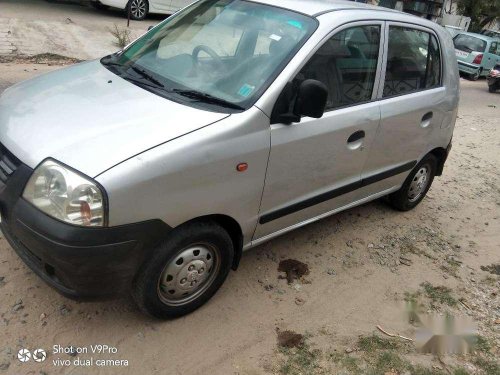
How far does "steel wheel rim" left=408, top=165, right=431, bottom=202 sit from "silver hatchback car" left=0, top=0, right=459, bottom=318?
0.62 m

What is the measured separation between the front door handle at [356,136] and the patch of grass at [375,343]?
1.31 metres

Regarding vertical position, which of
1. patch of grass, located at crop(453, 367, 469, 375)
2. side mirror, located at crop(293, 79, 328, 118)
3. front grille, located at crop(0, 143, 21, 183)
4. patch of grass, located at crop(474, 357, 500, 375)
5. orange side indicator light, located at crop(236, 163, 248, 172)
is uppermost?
side mirror, located at crop(293, 79, 328, 118)

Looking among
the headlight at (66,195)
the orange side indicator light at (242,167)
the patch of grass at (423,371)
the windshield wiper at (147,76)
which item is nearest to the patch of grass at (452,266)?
the patch of grass at (423,371)

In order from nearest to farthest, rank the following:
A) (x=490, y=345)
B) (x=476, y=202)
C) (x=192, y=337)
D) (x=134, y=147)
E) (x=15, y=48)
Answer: (x=134, y=147) → (x=192, y=337) → (x=490, y=345) → (x=476, y=202) → (x=15, y=48)

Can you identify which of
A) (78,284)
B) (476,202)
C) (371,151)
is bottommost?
(476,202)

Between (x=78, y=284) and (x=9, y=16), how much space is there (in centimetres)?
938

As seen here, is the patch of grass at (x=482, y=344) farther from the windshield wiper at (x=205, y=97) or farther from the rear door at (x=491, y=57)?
the rear door at (x=491, y=57)

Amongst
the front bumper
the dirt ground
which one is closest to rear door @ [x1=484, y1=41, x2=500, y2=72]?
the dirt ground

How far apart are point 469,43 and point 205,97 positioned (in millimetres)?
16808

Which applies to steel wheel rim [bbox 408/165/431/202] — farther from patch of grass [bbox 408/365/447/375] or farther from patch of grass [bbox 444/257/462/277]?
patch of grass [bbox 408/365/447/375]

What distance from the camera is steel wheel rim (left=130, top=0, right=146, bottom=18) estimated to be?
12.0 metres

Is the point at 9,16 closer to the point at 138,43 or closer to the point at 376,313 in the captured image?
the point at 138,43

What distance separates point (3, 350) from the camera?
8.14 ft

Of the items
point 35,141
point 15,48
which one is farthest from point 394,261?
point 15,48
